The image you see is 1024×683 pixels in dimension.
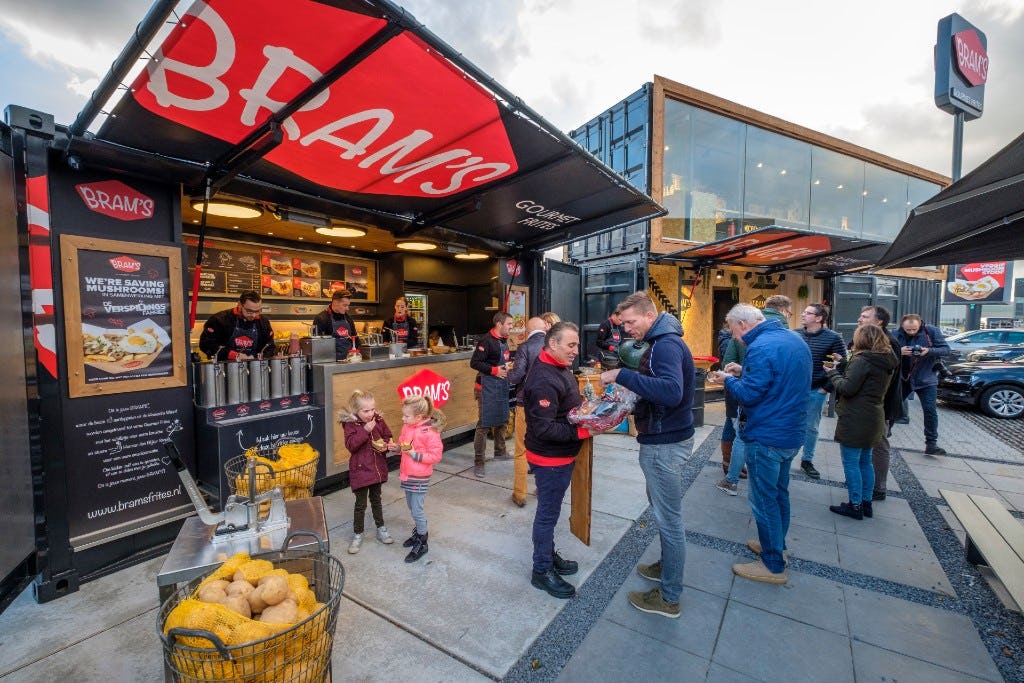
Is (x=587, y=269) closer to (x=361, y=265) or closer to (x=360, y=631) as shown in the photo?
(x=361, y=265)

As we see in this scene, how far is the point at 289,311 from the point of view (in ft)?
27.4

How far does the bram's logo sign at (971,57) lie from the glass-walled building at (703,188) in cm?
328

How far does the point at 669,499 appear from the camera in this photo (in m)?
2.68

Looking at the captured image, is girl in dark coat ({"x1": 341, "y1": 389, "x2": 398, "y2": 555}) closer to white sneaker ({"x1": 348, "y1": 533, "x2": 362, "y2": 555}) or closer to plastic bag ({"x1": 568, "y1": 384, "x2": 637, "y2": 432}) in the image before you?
white sneaker ({"x1": 348, "y1": 533, "x2": 362, "y2": 555})

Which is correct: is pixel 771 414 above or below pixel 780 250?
below

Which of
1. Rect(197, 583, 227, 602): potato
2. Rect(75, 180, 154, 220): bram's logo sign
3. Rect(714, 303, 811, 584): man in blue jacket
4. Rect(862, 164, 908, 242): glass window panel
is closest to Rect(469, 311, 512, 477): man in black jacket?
Rect(714, 303, 811, 584): man in blue jacket

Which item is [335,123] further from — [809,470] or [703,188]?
[703,188]

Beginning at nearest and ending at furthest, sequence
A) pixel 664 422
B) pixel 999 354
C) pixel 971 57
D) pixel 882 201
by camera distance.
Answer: pixel 664 422 < pixel 999 354 < pixel 971 57 < pixel 882 201

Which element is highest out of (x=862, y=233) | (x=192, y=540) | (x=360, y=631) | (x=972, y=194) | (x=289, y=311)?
(x=862, y=233)

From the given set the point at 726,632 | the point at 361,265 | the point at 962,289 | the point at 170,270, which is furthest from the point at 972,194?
the point at 962,289

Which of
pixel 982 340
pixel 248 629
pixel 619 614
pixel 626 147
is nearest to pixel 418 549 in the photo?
pixel 619 614

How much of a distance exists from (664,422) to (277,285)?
A: 788cm

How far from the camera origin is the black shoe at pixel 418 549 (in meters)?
3.39

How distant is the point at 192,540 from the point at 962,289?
1138 inches
